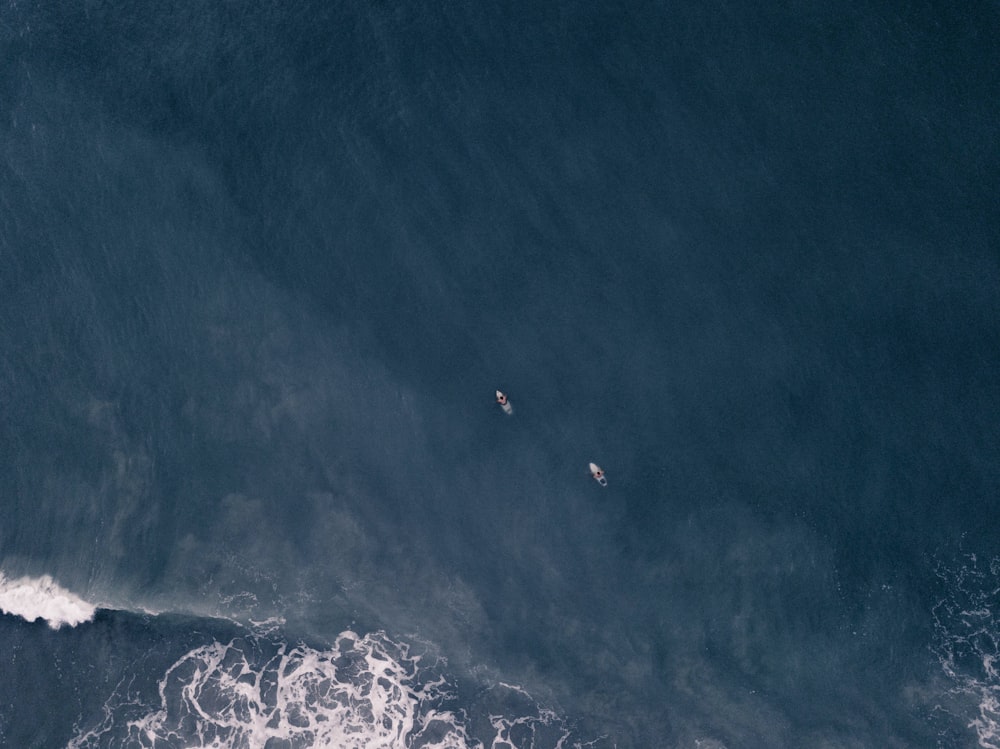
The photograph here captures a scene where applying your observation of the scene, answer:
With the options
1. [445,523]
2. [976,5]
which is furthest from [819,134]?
[445,523]

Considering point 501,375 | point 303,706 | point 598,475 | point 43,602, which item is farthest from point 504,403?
point 43,602

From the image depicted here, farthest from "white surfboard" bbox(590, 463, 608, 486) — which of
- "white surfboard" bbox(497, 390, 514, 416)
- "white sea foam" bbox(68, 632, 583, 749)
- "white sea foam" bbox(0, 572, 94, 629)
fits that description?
"white sea foam" bbox(0, 572, 94, 629)

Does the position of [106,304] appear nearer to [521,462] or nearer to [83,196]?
[83,196]

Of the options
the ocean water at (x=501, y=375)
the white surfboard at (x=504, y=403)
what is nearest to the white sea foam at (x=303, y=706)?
the ocean water at (x=501, y=375)

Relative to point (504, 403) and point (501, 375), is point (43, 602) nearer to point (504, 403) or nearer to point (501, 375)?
point (504, 403)

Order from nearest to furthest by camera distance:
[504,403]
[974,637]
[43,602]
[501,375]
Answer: [974,637], [43,602], [504,403], [501,375]

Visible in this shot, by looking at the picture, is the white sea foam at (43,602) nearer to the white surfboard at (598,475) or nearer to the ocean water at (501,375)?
the ocean water at (501,375)

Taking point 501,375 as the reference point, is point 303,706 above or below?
below
